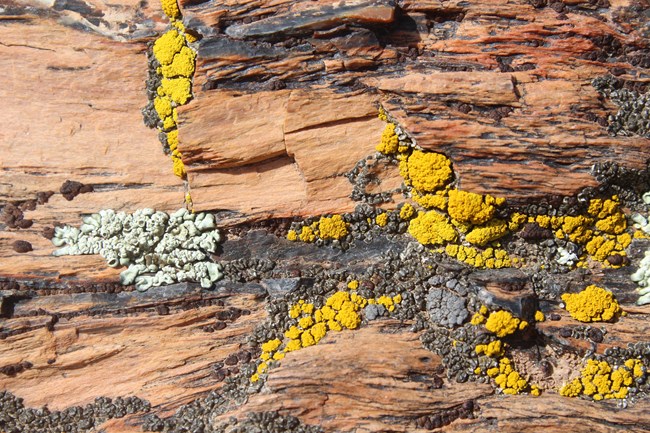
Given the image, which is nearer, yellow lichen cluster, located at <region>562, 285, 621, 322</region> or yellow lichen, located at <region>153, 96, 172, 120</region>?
yellow lichen cluster, located at <region>562, 285, 621, 322</region>

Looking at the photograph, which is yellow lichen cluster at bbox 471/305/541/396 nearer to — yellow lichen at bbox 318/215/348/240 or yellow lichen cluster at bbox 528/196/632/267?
yellow lichen cluster at bbox 528/196/632/267

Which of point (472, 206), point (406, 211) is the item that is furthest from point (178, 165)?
point (472, 206)

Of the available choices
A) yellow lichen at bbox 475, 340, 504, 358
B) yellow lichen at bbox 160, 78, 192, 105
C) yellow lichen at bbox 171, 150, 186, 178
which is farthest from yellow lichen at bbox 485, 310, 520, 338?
yellow lichen at bbox 160, 78, 192, 105

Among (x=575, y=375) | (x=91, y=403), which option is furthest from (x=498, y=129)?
(x=91, y=403)

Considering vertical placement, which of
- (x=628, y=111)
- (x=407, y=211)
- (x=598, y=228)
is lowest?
(x=598, y=228)

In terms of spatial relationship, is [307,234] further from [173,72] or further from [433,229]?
[173,72]
